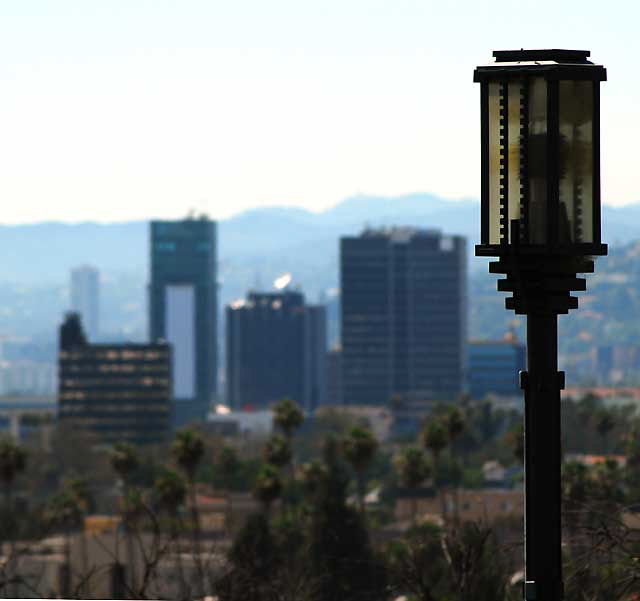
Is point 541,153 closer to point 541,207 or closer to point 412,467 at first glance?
point 541,207

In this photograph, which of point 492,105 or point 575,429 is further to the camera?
point 575,429

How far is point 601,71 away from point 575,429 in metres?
179

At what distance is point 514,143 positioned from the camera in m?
6.57

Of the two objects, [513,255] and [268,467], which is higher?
[513,255]

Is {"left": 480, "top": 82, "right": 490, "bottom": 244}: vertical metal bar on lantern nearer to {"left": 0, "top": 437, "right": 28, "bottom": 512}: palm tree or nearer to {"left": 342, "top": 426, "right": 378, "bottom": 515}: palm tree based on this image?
{"left": 0, "top": 437, "right": 28, "bottom": 512}: palm tree

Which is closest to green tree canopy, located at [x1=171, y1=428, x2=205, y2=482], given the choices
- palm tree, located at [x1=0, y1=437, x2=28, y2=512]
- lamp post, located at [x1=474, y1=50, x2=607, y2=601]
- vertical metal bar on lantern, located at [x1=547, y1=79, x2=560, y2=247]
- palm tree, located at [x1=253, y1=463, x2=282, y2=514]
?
palm tree, located at [x1=253, y1=463, x2=282, y2=514]

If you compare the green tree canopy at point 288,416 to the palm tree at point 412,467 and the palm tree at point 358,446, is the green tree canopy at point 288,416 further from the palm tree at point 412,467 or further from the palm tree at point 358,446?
the palm tree at point 412,467

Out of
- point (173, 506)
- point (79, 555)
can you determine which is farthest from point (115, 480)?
point (173, 506)

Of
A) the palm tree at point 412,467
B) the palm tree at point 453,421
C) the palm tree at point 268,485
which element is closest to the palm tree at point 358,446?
the palm tree at point 268,485

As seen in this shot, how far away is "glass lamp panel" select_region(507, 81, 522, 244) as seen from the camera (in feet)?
21.5

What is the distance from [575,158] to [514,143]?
229mm

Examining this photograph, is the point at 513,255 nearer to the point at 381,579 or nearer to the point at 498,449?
the point at 381,579

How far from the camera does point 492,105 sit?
6574 mm

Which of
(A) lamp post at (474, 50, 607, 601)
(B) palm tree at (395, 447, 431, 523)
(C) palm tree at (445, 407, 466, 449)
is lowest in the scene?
(B) palm tree at (395, 447, 431, 523)
